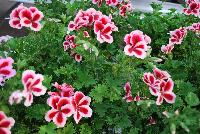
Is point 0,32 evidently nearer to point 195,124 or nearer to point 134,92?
point 134,92

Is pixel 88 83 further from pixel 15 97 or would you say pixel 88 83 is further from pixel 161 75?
pixel 15 97

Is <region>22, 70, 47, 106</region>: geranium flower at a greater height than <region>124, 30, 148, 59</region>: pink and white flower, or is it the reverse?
<region>124, 30, 148, 59</region>: pink and white flower

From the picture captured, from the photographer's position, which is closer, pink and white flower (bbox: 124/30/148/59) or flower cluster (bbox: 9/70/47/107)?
flower cluster (bbox: 9/70/47/107)

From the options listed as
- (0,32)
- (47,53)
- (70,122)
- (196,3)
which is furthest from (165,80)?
(0,32)

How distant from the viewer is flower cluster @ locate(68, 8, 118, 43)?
5.96 feet

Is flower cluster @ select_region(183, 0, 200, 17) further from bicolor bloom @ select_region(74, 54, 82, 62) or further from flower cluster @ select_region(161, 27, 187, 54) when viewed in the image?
bicolor bloom @ select_region(74, 54, 82, 62)

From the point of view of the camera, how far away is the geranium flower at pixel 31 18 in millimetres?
1824

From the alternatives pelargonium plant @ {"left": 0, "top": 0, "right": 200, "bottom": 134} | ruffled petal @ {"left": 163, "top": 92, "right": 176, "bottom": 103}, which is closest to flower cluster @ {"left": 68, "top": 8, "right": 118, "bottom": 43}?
pelargonium plant @ {"left": 0, "top": 0, "right": 200, "bottom": 134}

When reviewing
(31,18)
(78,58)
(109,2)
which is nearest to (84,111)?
(78,58)

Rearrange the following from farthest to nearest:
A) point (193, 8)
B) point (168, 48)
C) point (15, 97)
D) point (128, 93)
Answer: point (193, 8), point (168, 48), point (128, 93), point (15, 97)

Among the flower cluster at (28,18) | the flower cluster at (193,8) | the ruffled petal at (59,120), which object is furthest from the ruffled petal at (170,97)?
the flower cluster at (193,8)

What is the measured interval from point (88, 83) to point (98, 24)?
28 cm

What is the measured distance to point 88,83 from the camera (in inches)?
68.9

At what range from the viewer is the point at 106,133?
6.01 feet
